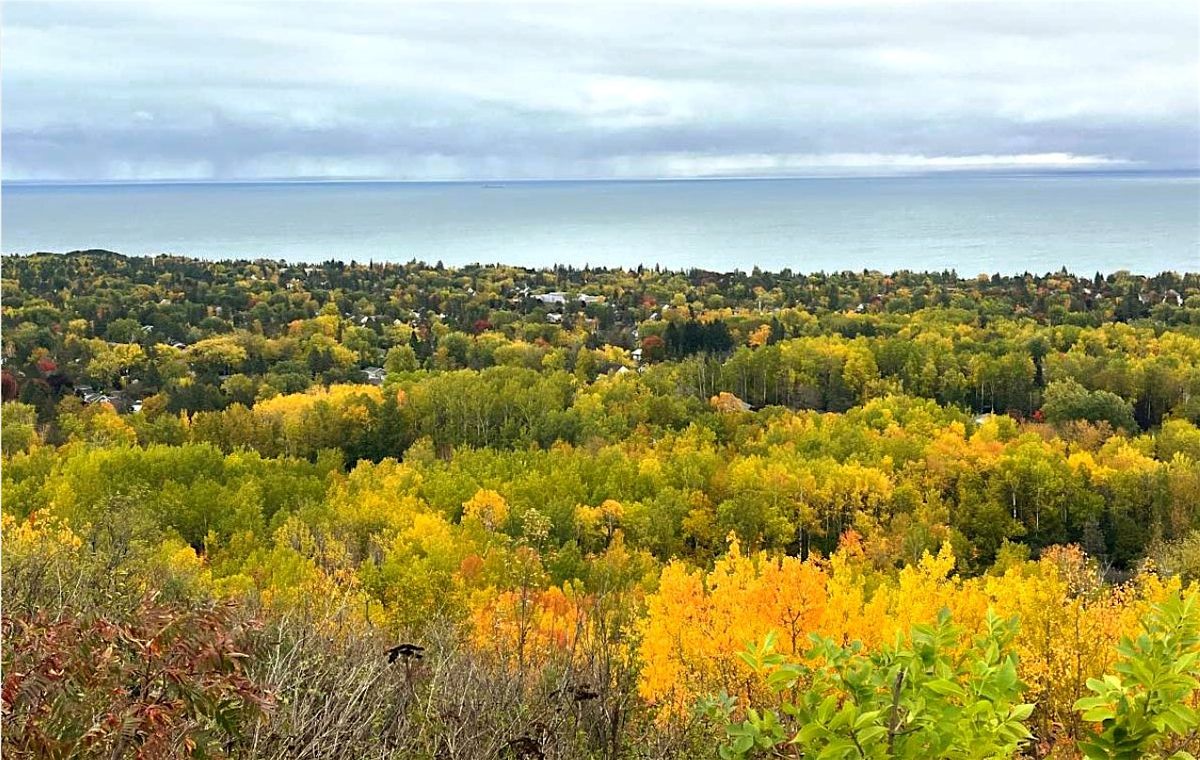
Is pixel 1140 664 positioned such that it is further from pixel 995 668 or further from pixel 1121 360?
pixel 1121 360

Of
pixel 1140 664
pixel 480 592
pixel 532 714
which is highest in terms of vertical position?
pixel 1140 664

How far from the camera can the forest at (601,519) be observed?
2.79 metres

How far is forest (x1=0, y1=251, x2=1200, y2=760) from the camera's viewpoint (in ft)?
9.16

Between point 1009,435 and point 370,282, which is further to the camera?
point 370,282

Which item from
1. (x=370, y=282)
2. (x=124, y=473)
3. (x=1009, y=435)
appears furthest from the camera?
(x=370, y=282)

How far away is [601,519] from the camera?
23.9 meters

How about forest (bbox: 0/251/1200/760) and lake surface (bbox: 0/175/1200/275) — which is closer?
forest (bbox: 0/251/1200/760)

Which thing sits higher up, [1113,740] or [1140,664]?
[1140,664]

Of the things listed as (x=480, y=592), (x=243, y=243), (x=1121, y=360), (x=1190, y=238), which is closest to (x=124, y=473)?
(x=480, y=592)

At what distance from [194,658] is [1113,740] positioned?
8.01 feet

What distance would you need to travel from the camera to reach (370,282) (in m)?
68.0

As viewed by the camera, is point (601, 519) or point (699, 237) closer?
point (601, 519)

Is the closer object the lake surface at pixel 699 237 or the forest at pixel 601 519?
the forest at pixel 601 519

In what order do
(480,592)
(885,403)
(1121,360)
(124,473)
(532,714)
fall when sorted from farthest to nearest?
(1121,360)
(885,403)
(124,473)
(480,592)
(532,714)
